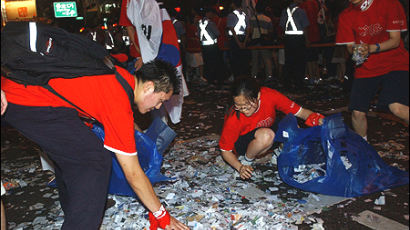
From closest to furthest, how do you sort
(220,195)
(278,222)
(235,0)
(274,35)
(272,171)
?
(278,222) → (220,195) → (272,171) → (235,0) → (274,35)

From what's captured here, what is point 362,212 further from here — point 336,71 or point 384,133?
point 336,71

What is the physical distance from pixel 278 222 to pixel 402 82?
1900 millimetres

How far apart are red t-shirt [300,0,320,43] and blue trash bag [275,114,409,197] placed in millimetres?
5737

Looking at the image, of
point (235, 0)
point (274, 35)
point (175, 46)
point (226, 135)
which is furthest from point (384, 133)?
point (274, 35)

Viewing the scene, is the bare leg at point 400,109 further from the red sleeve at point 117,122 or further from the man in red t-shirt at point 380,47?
the red sleeve at point 117,122

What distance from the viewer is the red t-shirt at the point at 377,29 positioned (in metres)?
3.34

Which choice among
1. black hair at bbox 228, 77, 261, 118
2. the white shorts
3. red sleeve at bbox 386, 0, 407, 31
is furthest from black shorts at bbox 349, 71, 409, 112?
the white shorts

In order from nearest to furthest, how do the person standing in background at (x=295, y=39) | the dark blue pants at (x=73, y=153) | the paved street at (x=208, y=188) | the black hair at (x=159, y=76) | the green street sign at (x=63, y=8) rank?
1. the dark blue pants at (x=73, y=153)
2. the black hair at (x=159, y=76)
3. the paved street at (x=208, y=188)
4. the person standing in background at (x=295, y=39)
5. the green street sign at (x=63, y=8)

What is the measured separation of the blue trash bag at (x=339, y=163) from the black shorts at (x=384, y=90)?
0.72m

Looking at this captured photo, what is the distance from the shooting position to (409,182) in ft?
10.2

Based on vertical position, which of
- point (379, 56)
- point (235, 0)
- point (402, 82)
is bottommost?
point (402, 82)

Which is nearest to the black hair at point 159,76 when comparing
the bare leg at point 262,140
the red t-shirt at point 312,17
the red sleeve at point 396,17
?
the bare leg at point 262,140

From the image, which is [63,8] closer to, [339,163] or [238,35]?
[238,35]

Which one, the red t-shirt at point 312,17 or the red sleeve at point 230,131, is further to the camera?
the red t-shirt at point 312,17
